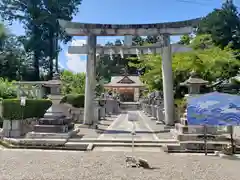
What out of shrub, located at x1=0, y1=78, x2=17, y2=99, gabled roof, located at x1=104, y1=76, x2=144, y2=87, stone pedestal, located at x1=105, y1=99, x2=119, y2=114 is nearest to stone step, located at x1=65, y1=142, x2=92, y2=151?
shrub, located at x1=0, y1=78, x2=17, y2=99

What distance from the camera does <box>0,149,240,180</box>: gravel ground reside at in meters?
6.93

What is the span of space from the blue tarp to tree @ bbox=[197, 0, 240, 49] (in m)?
22.4

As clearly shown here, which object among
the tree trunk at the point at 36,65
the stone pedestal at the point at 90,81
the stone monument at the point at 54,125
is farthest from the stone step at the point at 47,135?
the tree trunk at the point at 36,65

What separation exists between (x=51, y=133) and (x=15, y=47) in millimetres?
30384

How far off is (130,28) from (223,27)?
761 inches

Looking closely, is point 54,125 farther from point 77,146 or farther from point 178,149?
point 178,149

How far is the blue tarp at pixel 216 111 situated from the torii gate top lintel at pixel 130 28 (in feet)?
23.8

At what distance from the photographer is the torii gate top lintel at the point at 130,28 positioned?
51.9 ft

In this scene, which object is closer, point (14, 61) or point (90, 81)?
point (90, 81)

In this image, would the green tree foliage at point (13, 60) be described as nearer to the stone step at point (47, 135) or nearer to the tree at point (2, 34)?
the tree at point (2, 34)

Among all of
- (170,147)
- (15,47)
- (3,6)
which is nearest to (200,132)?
(170,147)

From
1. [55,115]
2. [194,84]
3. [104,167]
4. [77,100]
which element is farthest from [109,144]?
[77,100]

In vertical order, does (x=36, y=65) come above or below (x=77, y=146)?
above

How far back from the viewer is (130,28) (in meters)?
16.2
